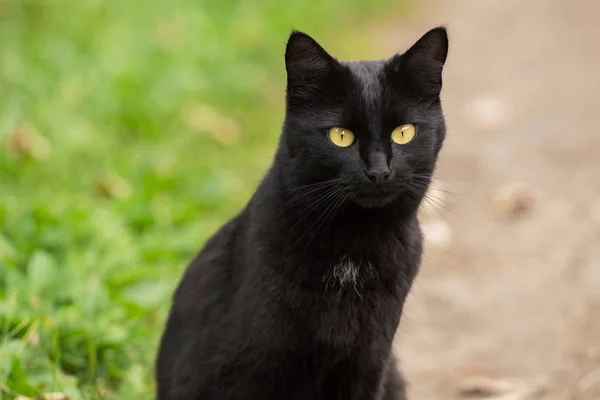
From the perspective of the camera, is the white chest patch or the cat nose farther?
the white chest patch

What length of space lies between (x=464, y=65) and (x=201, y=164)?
241cm

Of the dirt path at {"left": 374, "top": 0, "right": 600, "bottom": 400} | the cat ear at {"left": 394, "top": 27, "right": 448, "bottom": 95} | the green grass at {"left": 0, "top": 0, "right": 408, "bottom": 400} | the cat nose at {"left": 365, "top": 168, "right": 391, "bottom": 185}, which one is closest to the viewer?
the cat nose at {"left": 365, "top": 168, "right": 391, "bottom": 185}

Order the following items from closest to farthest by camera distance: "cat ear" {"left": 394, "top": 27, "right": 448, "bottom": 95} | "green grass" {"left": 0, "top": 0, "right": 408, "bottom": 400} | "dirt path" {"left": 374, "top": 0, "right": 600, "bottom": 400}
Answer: "cat ear" {"left": 394, "top": 27, "right": 448, "bottom": 95} → "green grass" {"left": 0, "top": 0, "right": 408, "bottom": 400} → "dirt path" {"left": 374, "top": 0, "right": 600, "bottom": 400}

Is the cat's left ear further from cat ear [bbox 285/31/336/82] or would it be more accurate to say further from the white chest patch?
the white chest patch

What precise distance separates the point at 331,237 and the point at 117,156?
7.03ft

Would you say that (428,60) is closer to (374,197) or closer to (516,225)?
(374,197)

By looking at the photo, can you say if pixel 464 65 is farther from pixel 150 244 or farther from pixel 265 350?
pixel 265 350

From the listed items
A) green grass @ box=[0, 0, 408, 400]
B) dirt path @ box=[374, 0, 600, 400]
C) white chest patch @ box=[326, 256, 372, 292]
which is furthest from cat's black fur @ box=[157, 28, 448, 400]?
dirt path @ box=[374, 0, 600, 400]

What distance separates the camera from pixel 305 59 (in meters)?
2.13

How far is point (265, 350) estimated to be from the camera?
7.09 ft

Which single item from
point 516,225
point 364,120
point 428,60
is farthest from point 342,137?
point 516,225

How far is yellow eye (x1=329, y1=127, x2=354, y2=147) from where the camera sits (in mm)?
2105

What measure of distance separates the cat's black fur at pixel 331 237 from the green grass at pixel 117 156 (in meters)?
0.64

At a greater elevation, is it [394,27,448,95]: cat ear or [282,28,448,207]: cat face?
[394,27,448,95]: cat ear
